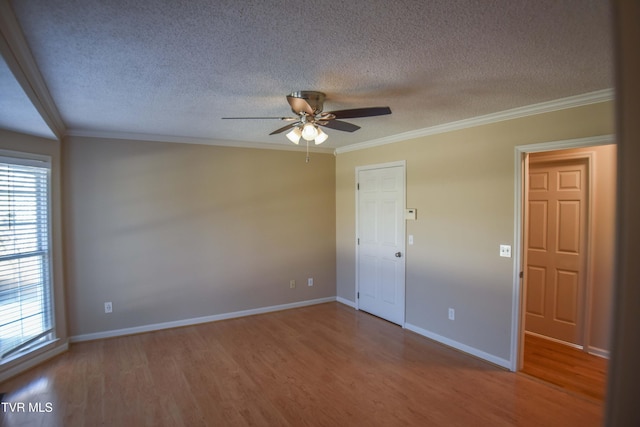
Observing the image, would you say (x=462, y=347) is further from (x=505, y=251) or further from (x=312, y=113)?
(x=312, y=113)

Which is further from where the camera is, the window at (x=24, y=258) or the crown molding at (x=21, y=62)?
the window at (x=24, y=258)

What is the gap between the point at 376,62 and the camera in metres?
2.01

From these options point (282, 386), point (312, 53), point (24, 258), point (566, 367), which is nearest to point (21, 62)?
point (312, 53)

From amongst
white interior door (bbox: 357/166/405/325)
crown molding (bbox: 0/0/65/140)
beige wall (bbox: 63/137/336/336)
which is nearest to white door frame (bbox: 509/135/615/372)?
white interior door (bbox: 357/166/405/325)

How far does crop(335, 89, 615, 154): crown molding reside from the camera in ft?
8.39

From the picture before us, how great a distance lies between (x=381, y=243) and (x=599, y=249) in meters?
2.29

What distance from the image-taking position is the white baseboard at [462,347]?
10.5 ft

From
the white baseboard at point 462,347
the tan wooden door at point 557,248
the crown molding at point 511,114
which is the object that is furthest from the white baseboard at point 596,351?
the crown molding at point 511,114

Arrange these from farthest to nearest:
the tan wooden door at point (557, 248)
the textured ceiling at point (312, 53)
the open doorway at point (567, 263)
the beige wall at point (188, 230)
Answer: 1. the beige wall at point (188, 230)
2. the tan wooden door at point (557, 248)
3. the open doorway at point (567, 263)
4. the textured ceiling at point (312, 53)

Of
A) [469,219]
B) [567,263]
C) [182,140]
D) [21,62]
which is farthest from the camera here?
[182,140]

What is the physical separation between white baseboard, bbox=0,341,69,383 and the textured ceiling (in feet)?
7.04

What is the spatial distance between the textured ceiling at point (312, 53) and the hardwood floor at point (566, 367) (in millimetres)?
2401

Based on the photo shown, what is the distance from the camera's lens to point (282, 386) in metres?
2.90

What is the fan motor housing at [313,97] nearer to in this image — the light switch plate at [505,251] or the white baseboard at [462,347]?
the light switch plate at [505,251]
